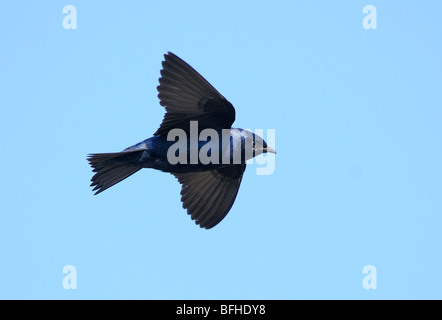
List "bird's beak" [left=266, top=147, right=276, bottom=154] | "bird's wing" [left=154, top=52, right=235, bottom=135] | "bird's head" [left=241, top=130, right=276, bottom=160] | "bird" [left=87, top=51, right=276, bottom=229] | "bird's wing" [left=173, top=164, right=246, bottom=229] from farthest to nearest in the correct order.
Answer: "bird's wing" [left=173, top=164, right=246, bottom=229]
"bird's beak" [left=266, top=147, right=276, bottom=154]
"bird's head" [left=241, top=130, right=276, bottom=160]
"bird" [left=87, top=51, right=276, bottom=229]
"bird's wing" [left=154, top=52, right=235, bottom=135]

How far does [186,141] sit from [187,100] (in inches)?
16.4

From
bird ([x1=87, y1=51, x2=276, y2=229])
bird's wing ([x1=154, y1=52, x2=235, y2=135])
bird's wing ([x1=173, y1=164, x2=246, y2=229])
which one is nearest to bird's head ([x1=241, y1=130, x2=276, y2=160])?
bird ([x1=87, y1=51, x2=276, y2=229])

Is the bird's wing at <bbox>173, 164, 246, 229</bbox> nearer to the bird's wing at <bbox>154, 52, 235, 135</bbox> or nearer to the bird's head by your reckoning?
the bird's head

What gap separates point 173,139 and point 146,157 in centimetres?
33

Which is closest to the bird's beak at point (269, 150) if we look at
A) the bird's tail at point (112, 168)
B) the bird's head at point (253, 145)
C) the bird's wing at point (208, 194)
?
the bird's head at point (253, 145)

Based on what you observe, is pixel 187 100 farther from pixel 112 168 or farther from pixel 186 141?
pixel 112 168

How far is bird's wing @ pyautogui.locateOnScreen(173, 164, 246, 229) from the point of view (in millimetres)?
12531

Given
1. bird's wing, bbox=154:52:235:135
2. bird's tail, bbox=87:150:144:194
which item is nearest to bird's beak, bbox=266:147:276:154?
bird's wing, bbox=154:52:235:135

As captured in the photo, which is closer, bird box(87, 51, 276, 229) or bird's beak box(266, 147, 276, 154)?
bird box(87, 51, 276, 229)

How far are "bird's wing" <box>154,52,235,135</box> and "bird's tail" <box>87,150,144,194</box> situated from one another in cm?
38

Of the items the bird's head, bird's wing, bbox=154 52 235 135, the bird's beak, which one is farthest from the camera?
the bird's beak

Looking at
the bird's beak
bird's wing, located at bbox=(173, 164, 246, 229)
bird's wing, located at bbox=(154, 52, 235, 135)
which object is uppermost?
bird's wing, located at bbox=(154, 52, 235, 135)

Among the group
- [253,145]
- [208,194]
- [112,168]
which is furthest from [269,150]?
[112,168]

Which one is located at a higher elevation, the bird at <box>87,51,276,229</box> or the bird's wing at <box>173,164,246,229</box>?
the bird at <box>87,51,276,229</box>
